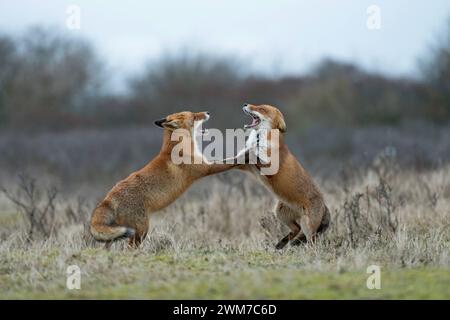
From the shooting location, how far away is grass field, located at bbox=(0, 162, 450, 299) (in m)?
7.75

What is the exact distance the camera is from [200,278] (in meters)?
8.20

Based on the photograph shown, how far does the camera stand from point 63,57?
4188 centimetres

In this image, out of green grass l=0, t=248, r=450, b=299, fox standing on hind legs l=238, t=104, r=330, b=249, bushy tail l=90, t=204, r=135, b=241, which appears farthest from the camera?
fox standing on hind legs l=238, t=104, r=330, b=249

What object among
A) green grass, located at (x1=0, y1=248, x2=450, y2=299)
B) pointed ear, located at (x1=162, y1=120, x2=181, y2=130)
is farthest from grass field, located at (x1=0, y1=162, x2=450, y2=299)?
pointed ear, located at (x1=162, y1=120, x2=181, y2=130)

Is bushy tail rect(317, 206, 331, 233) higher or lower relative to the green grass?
higher

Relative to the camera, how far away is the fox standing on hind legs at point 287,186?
1048 centimetres

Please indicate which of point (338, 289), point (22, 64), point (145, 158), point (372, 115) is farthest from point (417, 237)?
point (22, 64)

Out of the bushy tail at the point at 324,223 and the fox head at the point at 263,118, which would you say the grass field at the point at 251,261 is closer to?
the bushy tail at the point at 324,223

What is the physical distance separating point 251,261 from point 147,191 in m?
1.88

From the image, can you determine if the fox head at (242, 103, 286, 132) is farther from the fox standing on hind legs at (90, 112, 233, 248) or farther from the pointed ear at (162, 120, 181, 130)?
the pointed ear at (162, 120, 181, 130)

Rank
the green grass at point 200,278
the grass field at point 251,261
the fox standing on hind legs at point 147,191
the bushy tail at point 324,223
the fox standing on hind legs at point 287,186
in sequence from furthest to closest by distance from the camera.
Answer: the bushy tail at point 324,223
the fox standing on hind legs at point 287,186
the fox standing on hind legs at point 147,191
the grass field at point 251,261
the green grass at point 200,278

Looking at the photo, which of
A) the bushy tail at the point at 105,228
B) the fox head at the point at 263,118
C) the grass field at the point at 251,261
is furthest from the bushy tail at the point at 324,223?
the bushy tail at the point at 105,228

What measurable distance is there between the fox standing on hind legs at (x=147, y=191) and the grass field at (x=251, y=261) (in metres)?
0.27

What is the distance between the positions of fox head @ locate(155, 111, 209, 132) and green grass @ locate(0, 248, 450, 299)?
83.0 inches
